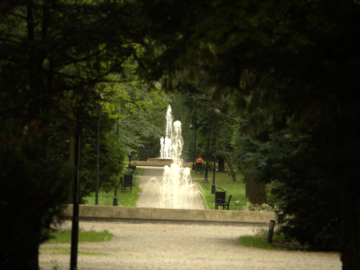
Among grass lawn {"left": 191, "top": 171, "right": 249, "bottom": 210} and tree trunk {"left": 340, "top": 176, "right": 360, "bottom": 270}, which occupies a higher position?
tree trunk {"left": 340, "top": 176, "right": 360, "bottom": 270}

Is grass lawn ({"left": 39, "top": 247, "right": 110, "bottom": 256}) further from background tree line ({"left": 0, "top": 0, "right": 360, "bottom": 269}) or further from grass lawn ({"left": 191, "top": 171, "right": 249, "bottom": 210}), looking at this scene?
grass lawn ({"left": 191, "top": 171, "right": 249, "bottom": 210})

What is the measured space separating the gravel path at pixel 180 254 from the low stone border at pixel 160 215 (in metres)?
0.80

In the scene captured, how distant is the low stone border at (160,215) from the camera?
684 inches

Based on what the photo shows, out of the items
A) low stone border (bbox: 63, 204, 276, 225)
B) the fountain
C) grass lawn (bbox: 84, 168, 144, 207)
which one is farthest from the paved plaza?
the fountain

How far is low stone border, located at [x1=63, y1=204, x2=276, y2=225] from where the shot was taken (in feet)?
57.0

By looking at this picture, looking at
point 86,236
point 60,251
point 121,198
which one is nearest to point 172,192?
point 121,198

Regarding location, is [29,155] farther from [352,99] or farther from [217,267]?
[217,267]

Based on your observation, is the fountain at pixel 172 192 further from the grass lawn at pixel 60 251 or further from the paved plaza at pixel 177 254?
the grass lawn at pixel 60 251

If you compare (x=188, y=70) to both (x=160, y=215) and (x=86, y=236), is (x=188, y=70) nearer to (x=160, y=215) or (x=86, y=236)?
(x=86, y=236)

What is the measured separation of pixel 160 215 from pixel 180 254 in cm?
576

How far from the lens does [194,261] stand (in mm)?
10820

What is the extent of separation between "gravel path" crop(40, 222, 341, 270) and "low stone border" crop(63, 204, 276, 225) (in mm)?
799

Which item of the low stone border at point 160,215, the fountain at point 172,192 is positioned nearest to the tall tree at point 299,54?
the low stone border at point 160,215

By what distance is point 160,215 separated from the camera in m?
17.6
